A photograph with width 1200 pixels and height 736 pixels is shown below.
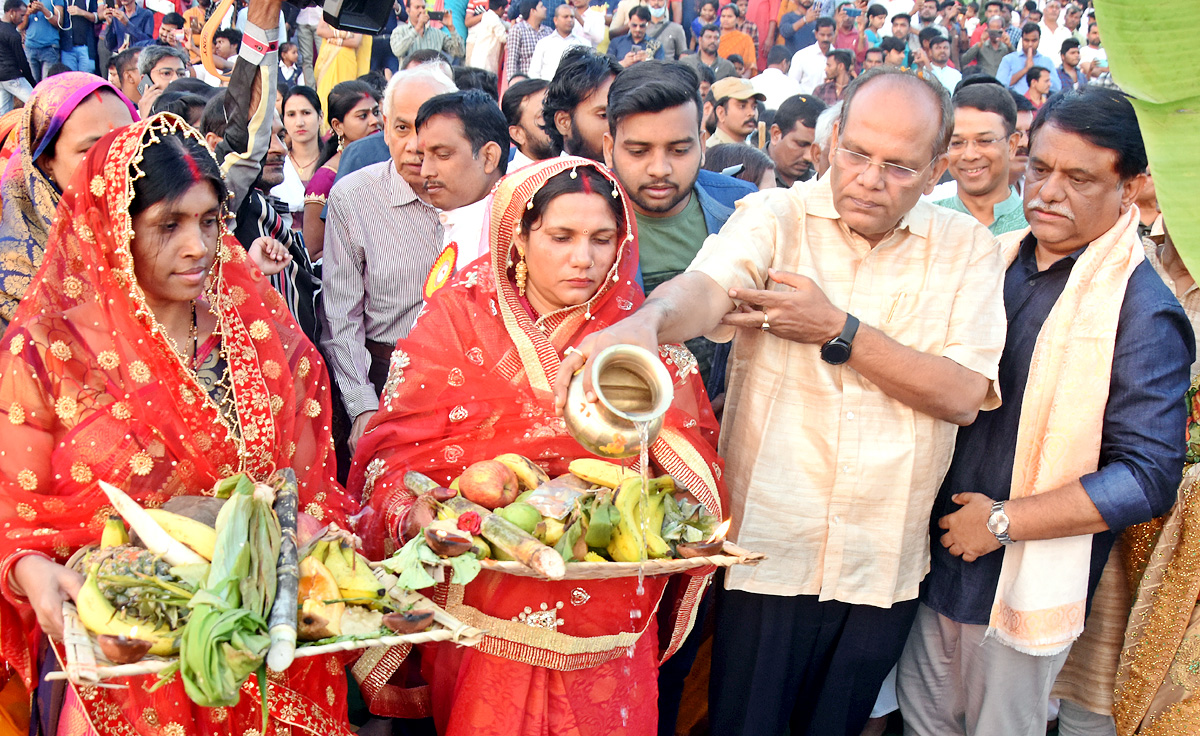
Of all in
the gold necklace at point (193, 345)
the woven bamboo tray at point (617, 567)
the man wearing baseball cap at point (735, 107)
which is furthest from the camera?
the man wearing baseball cap at point (735, 107)

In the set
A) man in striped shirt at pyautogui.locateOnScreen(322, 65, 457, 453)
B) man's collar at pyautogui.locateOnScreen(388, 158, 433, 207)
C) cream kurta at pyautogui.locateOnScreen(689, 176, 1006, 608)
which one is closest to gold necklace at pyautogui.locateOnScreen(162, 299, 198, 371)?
man in striped shirt at pyautogui.locateOnScreen(322, 65, 457, 453)

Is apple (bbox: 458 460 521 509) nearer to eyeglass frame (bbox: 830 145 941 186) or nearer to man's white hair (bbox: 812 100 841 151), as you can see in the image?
eyeglass frame (bbox: 830 145 941 186)

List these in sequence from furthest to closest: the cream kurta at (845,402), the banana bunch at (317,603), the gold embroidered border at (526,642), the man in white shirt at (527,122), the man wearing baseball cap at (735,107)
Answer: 1. the man wearing baseball cap at (735,107)
2. the man in white shirt at (527,122)
3. the cream kurta at (845,402)
4. the gold embroidered border at (526,642)
5. the banana bunch at (317,603)

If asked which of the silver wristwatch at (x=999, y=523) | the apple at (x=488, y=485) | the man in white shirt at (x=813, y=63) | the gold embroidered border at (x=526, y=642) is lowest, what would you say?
the gold embroidered border at (x=526, y=642)

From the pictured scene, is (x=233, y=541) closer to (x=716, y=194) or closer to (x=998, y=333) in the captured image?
(x=998, y=333)

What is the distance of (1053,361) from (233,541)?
2.41 metres

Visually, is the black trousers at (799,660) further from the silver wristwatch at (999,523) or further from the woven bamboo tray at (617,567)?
the woven bamboo tray at (617,567)

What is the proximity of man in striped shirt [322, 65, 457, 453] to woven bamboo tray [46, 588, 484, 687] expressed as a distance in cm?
194

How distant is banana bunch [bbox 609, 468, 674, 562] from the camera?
2.24m

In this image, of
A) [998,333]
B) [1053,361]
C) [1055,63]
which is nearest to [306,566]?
[998,333]

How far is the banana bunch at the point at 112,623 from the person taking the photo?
5.89ft

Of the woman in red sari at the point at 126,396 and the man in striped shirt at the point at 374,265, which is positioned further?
the man in striped shirt at the point at 374,265

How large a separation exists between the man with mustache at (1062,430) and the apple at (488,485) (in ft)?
4.96

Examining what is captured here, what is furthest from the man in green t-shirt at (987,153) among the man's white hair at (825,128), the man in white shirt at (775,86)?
the man in white shirt at (775,86)
